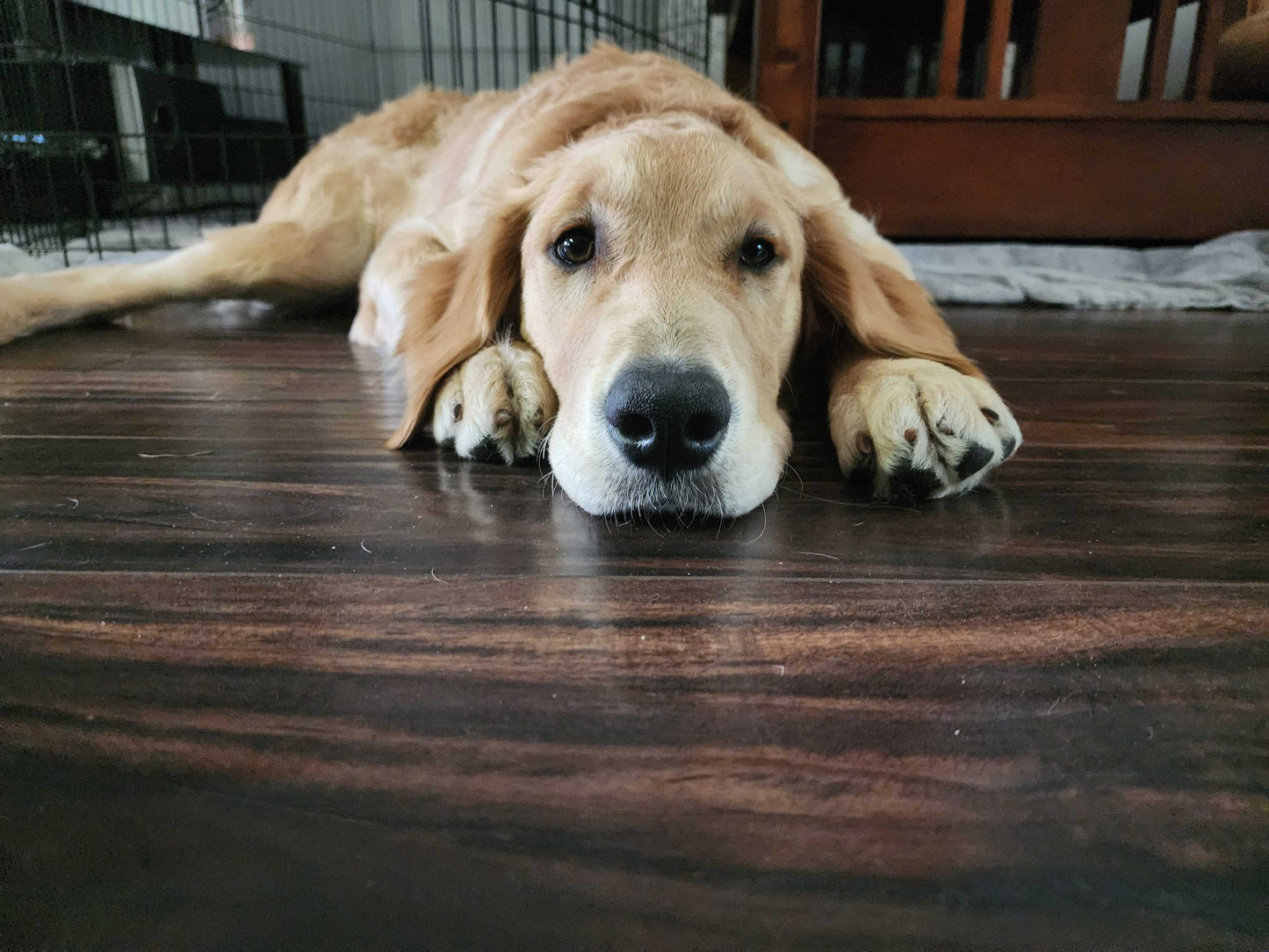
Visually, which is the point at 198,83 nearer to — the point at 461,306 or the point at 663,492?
the point at 461,306

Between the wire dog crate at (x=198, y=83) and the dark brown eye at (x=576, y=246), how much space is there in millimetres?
2005

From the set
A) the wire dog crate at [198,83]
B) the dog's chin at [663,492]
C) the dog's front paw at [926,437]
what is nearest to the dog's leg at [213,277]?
the wire dog crate at [198,83]

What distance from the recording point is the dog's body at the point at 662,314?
1015mm

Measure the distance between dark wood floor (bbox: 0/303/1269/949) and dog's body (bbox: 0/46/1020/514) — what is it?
9cm

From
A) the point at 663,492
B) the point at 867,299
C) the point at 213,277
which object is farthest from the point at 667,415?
the point at 213,277

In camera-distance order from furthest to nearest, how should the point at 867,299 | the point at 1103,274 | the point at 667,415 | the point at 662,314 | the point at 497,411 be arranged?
the point at 1103,274 < the point at 867,299 < the point at 497,411 < the point at 662,314 < the point at 667,415

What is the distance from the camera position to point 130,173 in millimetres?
4523

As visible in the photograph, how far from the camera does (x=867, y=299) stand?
1450 mm

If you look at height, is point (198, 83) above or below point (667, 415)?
above

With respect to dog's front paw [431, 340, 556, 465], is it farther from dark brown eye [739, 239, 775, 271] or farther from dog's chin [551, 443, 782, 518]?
dark brown eye [739, 239, 775, 271]

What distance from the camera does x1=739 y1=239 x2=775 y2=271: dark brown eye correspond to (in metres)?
1.31

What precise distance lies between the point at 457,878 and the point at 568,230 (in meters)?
1.04

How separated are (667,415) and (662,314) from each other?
0.18m

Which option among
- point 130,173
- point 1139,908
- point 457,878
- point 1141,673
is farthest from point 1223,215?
point 130,173
